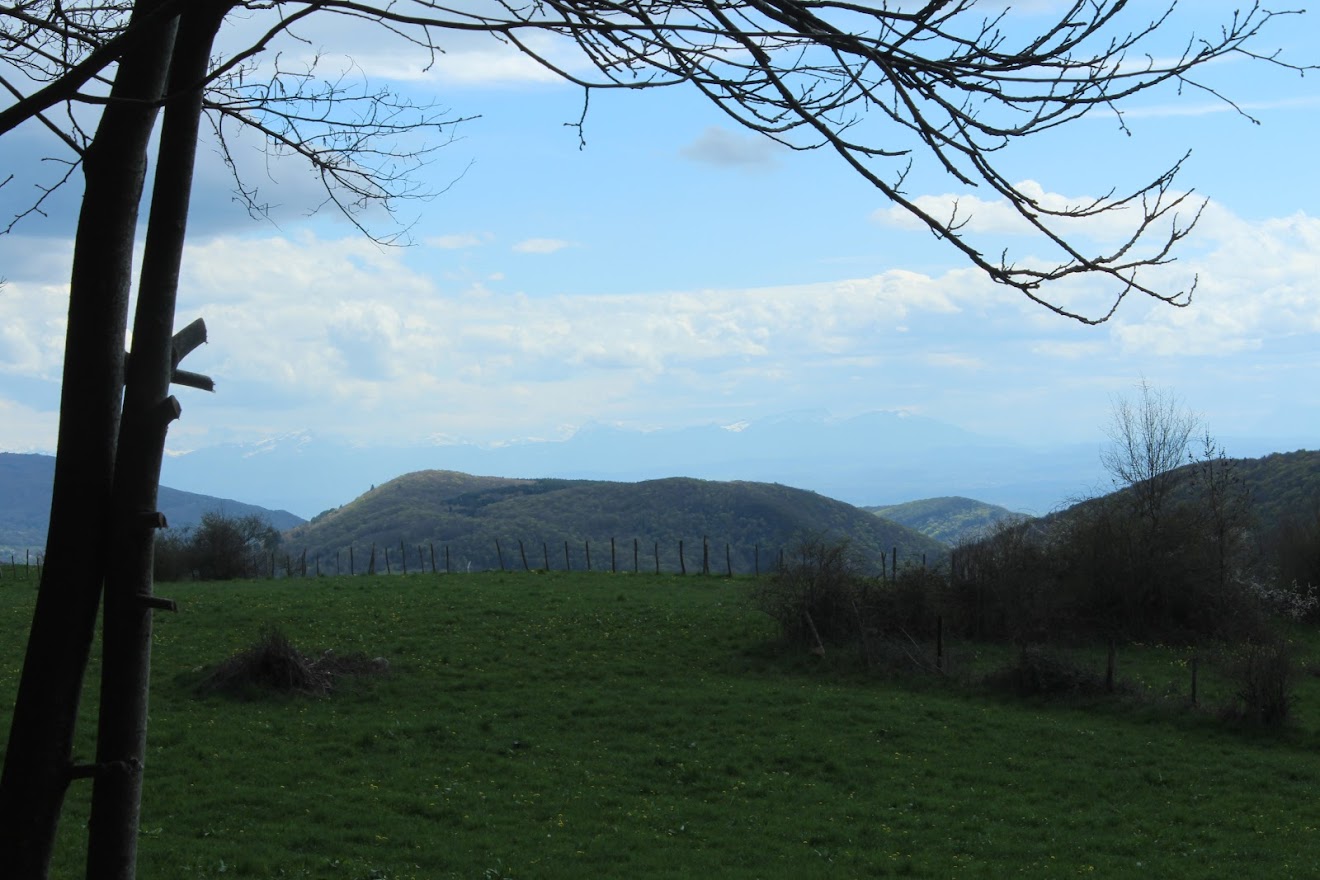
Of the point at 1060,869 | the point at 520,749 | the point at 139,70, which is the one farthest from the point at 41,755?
the point at 520,749

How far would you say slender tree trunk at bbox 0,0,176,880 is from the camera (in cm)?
436

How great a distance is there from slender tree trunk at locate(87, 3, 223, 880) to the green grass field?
7.26 metres

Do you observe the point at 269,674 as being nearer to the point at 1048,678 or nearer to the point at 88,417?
the point at 1048,678

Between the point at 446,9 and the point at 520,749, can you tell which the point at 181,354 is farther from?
the point at 520,749

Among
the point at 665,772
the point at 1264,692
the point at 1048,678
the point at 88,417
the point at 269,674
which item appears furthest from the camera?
the point at 1048,678

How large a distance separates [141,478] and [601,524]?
136 metres

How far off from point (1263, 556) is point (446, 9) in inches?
1762

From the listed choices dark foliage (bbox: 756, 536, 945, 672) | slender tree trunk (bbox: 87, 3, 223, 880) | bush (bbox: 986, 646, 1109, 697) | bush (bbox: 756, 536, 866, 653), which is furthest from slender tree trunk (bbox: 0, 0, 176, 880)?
bush (bbox: 756, 536, 866, 653)

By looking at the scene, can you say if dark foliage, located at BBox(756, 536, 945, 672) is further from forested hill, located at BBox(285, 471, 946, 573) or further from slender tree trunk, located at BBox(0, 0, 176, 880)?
forested hill, located at BBox(285, 471, 946, 573)

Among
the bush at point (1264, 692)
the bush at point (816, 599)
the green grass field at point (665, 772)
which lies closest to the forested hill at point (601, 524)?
the bush at point (816, 599)

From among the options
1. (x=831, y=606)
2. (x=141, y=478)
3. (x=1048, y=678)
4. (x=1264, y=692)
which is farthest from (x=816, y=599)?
(x=141, y=478)

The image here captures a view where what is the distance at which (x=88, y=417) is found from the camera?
176 inches

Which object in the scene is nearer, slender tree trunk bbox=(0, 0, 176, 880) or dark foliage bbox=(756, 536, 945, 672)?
slender tree trunk bbox=(0, 0, 176, 880)

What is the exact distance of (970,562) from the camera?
3434 centimetres
